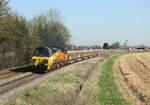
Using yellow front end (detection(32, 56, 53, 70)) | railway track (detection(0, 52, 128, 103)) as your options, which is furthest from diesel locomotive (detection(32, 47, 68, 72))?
railway track (detection(0, 52, 128, 103))

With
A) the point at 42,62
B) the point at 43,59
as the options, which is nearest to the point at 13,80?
the point at 42,62

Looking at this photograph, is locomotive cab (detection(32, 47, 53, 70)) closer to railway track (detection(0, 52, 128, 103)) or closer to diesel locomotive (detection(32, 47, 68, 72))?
diesel locomotive (detection(32, 47, 68, 72))

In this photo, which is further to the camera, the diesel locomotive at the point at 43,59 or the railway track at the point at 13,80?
the diesel locomotive at the point at 43,59

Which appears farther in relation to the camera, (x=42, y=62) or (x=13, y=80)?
(x=42, y=62)

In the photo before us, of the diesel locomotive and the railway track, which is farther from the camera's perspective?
the diesel locomotive

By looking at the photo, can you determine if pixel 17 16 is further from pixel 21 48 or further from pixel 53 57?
pixel 53 57

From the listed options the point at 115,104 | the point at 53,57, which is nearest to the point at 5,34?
the point at 53,57

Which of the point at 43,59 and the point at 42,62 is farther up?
the point at 43,59

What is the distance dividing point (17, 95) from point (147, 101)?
28.8 ft

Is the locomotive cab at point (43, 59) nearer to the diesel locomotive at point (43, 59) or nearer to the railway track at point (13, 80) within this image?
the diesel locomotive at point (43, 59)

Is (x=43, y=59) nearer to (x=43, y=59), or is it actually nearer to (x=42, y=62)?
(x=43, y=59)

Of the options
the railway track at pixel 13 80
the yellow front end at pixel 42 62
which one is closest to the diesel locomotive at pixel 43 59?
the yellow front end at pixel 42 62

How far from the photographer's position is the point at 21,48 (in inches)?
1007

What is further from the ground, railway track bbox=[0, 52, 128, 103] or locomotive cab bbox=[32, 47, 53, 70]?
locomotive cab bbox=[32, 47, 53, 70]
